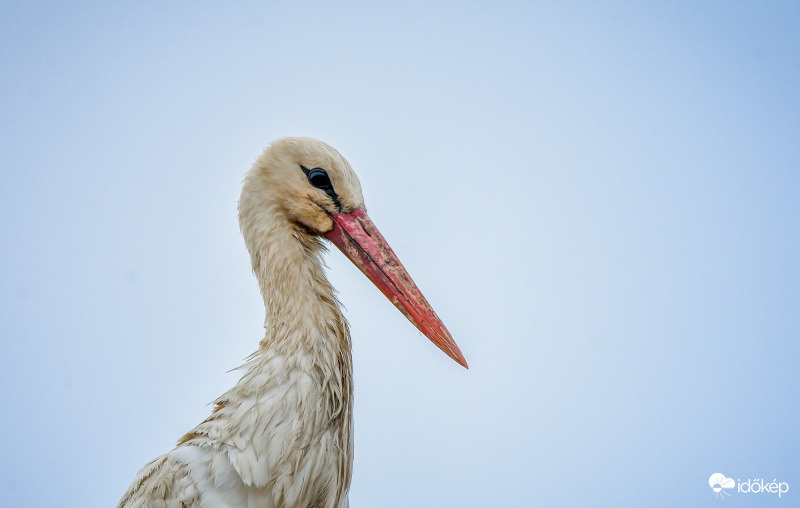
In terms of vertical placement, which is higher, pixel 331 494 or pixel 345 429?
pixel 345 429

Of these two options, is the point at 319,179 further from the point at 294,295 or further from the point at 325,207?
the point at 294,295

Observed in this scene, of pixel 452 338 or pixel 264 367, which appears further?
pixel 452 338

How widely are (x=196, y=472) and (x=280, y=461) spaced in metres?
0.22

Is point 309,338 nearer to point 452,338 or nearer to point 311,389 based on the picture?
point 311,389

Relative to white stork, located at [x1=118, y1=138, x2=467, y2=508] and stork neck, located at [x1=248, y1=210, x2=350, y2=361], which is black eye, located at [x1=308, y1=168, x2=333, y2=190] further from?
stork neck, located at [x1=248, y1=210, x2=350, y2=361]

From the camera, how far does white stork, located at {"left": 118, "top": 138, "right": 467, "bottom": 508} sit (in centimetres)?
169

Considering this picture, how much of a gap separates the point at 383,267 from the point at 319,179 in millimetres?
328

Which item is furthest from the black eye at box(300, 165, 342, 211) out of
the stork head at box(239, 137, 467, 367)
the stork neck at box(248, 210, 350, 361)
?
the stork neck at box(248, 210, 350, 361)

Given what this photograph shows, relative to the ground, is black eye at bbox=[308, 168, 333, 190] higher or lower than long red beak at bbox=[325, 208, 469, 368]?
higher

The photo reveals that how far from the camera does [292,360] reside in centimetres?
179

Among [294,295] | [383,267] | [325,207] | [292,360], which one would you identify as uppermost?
[325,207]

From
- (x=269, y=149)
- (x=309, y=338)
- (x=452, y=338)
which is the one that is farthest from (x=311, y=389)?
(x=269, y=149)

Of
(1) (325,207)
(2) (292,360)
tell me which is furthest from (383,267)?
(2) (292,360)

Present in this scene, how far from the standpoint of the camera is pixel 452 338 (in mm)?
1925
